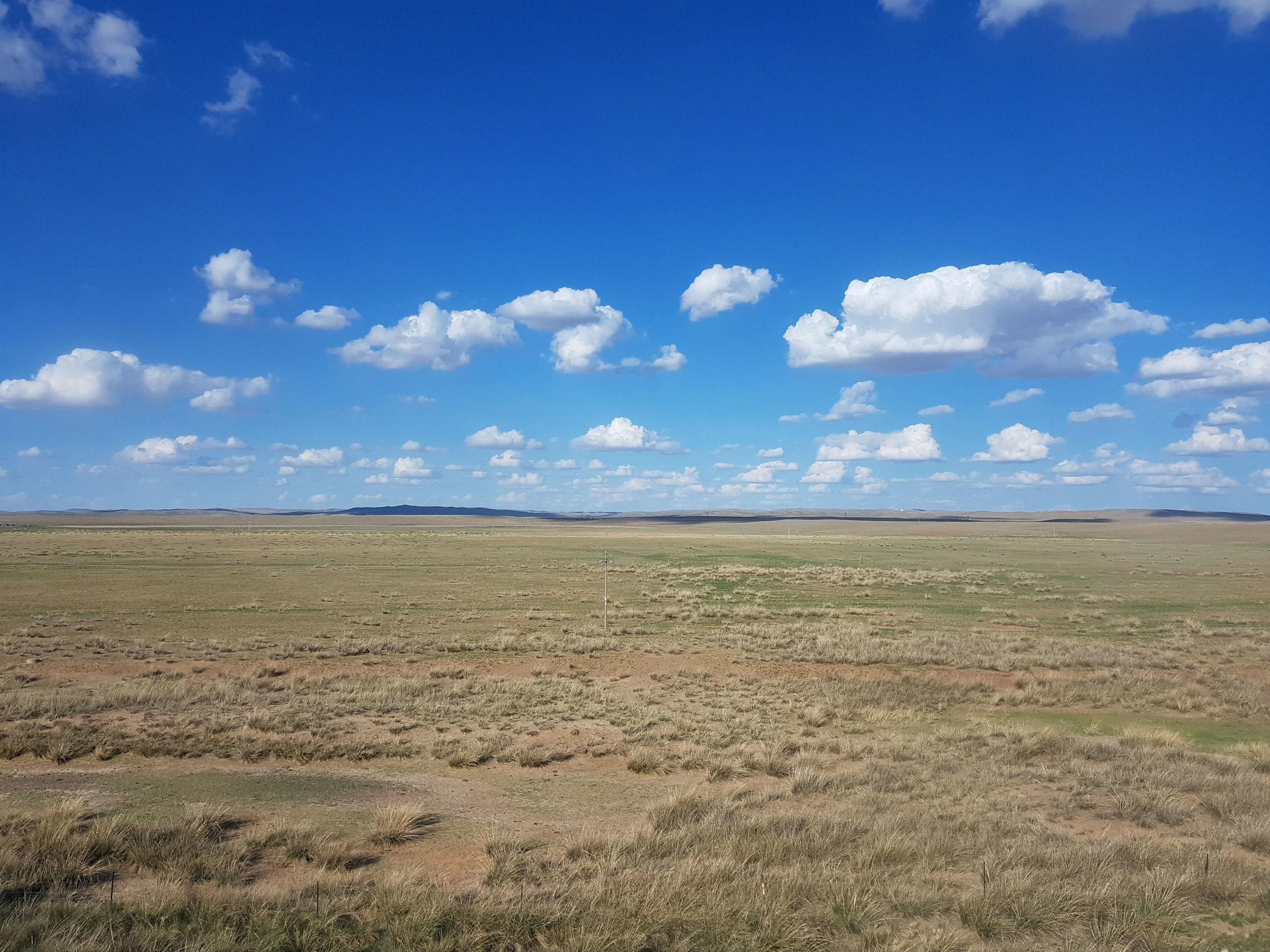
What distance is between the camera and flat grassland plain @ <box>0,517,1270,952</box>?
268 inches

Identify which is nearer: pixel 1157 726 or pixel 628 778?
pixel 628 778

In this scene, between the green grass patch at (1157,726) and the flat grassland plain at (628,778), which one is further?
the green grass patch at (1157,726)

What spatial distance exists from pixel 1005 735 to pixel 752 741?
17.6 feet

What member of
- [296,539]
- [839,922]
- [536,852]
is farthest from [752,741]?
[296,539]

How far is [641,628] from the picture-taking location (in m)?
31.3

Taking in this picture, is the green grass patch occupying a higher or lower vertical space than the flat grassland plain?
lower

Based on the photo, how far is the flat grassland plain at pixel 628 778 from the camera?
6.82m

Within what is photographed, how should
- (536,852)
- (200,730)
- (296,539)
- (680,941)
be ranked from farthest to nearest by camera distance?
(296,539), (200,730), (536,852), (680,941)

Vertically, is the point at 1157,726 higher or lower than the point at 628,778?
lower

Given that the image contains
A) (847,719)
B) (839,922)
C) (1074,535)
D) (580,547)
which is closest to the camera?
(839,922)

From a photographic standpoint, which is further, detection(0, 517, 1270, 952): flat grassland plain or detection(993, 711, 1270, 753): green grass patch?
detection(993, 711, 1270, 753): green grass patch

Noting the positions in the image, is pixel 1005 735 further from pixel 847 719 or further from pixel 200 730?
pixel 200 730

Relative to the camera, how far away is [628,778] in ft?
43.2

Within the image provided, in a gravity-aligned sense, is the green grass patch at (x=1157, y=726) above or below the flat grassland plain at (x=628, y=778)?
below
